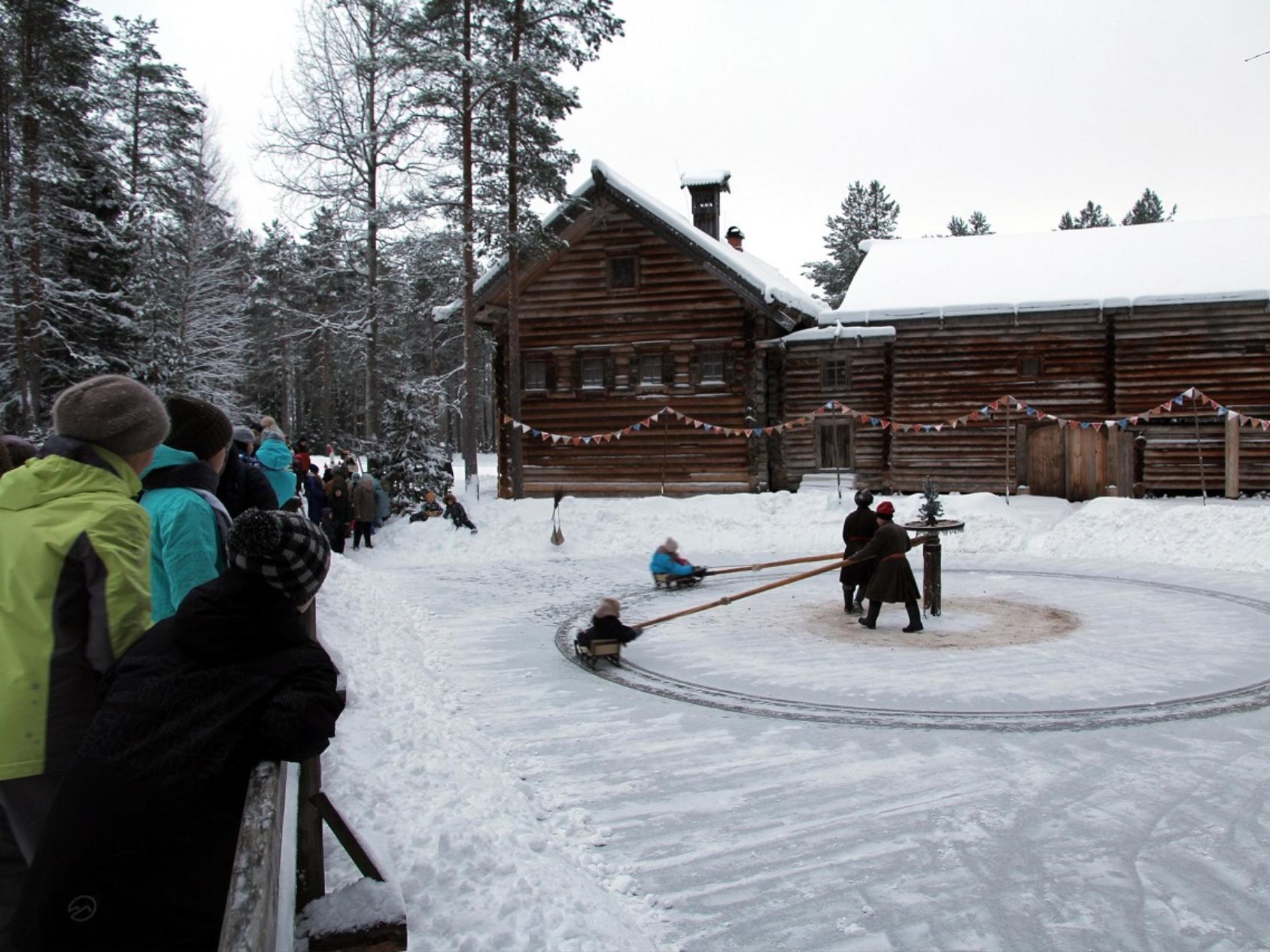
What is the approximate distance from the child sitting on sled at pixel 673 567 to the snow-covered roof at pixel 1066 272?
13203 millimetres

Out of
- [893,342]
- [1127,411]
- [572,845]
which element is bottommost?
[572,845]

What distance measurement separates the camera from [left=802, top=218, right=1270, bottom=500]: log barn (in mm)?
22891

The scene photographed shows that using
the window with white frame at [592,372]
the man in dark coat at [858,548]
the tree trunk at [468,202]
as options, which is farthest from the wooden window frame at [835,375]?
the man in dark coat at [858,548]

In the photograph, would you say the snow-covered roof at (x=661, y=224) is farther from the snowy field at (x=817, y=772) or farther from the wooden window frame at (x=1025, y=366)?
the snowy field at (x=817, y=772)

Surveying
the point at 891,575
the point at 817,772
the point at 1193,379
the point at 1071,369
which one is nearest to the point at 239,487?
the point at 817,772

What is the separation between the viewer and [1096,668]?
8.83 meters

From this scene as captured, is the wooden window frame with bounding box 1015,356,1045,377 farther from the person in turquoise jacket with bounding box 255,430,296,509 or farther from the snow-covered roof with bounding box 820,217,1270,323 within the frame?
the person in turquoise jacket with bounding box 255,430,296,509

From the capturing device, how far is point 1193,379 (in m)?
23.2

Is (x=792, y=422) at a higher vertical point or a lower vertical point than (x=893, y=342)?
lower

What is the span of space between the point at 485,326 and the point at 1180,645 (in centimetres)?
2081

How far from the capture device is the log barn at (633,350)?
24.6m

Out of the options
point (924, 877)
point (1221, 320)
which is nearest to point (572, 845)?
point (924, 877)

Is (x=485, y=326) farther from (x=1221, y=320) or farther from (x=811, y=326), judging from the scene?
(x=1221, y=320)

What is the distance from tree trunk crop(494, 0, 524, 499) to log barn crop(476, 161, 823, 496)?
2.13 feet
